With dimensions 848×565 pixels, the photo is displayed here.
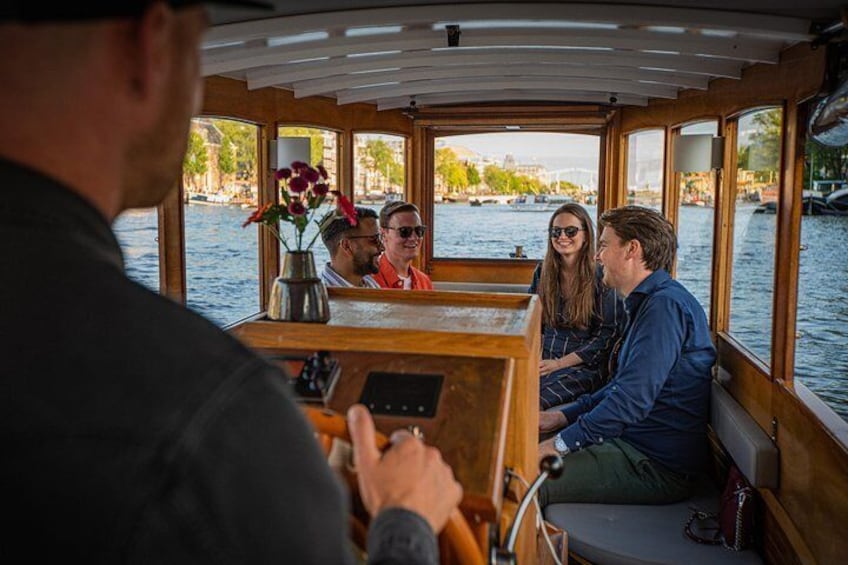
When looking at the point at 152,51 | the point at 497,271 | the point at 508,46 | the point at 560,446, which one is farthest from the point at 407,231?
the point at 152,51

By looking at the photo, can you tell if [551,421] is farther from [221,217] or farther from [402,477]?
[221,217]

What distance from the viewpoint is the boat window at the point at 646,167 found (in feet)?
19.0

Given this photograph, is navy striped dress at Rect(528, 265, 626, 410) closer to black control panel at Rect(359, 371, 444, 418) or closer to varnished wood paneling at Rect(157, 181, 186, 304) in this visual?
varnished wood paneling at Rect(157, 181, 186, 304)

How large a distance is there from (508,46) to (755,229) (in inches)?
61.4

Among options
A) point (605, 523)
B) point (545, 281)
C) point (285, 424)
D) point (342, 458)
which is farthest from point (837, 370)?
point (285, 424)

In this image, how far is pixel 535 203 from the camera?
7.14m

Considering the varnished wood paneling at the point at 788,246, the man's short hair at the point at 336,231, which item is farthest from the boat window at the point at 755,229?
Answer: the man's short hair at the point at 336,231

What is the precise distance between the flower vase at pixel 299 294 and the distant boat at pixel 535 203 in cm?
543

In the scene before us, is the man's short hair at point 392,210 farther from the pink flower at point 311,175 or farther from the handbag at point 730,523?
the pink flower at point 311,175

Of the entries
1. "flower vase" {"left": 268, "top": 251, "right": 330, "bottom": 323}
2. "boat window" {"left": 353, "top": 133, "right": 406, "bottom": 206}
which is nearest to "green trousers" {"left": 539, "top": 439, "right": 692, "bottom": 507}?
"flower vase" {"left": 268, "top": 251, "right": 330, "bottom": 323}

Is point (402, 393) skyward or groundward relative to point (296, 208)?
groundward

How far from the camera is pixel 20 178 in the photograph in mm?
631

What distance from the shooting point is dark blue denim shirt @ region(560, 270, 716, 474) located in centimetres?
300

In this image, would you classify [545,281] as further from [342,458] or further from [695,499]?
[342,458]
